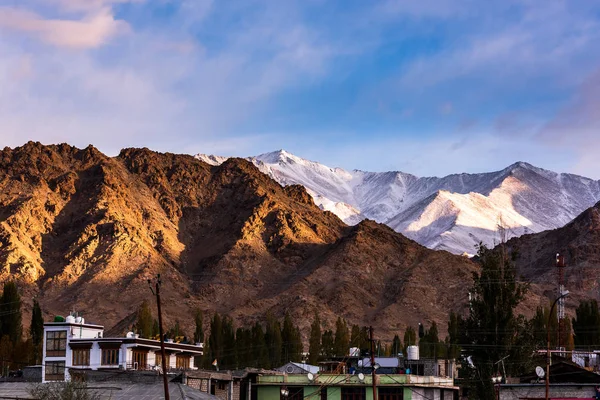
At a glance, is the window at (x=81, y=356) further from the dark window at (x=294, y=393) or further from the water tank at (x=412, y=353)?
the water tank at (x=412, y=353)

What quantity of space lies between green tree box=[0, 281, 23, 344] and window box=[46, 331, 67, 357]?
74.1 meters

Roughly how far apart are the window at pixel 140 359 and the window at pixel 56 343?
6616 millimetres

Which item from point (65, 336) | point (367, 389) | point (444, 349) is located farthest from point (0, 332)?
point (367, 389)

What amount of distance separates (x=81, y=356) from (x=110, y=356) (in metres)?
3.15

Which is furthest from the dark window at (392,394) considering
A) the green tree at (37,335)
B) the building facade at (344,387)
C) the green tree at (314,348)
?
the green tree at (314,348)

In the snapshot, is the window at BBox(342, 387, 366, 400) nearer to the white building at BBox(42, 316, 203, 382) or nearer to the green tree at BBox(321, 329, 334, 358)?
the white building at BBox(42, 316, 203, 382)

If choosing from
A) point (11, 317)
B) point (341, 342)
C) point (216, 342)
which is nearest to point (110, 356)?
point (11, 317)

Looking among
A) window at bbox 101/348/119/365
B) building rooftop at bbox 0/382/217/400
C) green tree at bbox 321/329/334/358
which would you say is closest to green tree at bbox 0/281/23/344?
green tree at bbox 321/329/334/358

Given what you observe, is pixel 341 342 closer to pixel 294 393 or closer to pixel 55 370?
pixel 294 393

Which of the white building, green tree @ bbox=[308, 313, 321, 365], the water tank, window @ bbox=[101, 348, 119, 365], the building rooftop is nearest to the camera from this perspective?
the building rooftop

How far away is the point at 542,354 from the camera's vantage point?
335ft

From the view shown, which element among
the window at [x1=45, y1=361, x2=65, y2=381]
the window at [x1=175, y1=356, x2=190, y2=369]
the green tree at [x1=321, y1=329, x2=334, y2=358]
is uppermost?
the green tree at [x1=321, y1=329, x2=334, y2=358]

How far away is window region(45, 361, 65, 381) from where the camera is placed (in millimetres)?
93775

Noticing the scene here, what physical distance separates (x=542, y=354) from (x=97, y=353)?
132 ft
